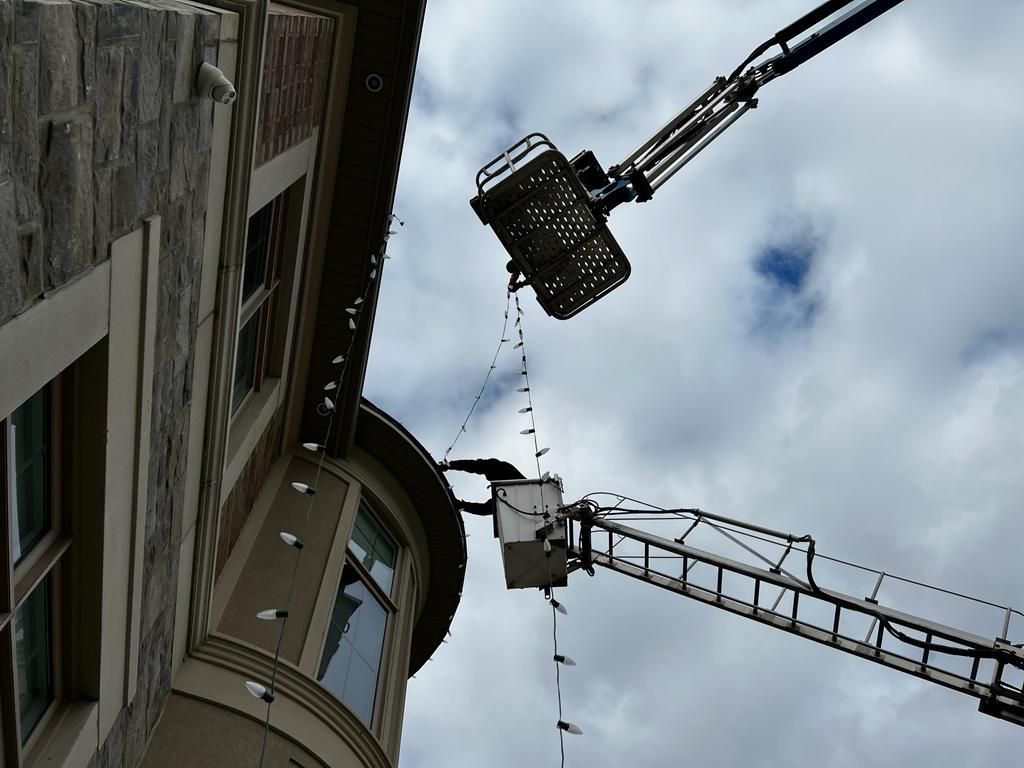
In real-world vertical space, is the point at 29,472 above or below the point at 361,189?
below

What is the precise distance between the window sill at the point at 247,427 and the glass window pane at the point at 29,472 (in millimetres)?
2963

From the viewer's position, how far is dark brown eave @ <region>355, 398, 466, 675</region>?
12297mm

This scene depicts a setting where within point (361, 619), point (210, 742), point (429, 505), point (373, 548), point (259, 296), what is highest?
point (429, 505)

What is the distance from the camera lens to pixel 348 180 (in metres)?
10.2

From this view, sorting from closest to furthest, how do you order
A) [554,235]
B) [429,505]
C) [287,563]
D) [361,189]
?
[287,563]
[361,189]
[554,235]
[429,505]

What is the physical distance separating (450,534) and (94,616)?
7.71m

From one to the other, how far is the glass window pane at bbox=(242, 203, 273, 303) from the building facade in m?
0.04

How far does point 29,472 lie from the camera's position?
481 centimetres

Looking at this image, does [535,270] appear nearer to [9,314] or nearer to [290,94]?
[290,94]

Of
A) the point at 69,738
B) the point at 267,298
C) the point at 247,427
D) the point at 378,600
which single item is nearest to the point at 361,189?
the point at 267,298

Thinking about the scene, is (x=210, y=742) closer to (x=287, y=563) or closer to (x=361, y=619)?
(x=287, y=563)

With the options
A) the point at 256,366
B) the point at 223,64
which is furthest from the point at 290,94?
the point at 256,366

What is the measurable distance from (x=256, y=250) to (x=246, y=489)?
8.72ft

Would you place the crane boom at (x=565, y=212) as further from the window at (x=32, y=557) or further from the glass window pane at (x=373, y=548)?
the window at (x=32, y=557)
